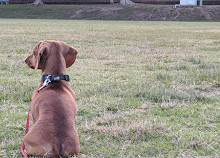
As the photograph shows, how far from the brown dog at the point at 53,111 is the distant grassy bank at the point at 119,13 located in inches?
1407

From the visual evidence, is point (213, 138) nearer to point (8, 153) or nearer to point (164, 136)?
point (164, 136)

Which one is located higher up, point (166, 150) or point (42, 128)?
point (42, 128)

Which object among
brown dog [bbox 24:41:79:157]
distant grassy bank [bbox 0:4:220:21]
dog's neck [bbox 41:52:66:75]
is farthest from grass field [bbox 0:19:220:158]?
distant grassy bank [bbox 0:4:220:21]

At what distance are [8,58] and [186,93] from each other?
471 centimetres

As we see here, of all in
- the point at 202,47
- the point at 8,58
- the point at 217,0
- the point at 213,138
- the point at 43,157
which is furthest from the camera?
the point at 217,0

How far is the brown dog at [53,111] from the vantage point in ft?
9.14

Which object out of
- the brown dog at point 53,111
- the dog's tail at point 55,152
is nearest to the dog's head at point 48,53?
the brown dog at point 53,111

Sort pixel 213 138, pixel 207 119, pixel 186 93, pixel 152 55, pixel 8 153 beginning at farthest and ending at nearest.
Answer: pixel 152 55, pixel 186 93, pixel 207 119, pixel 213 138, pixel 8 153

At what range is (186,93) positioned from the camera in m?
5.19

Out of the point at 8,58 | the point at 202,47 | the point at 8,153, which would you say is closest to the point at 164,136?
the point at 8,153

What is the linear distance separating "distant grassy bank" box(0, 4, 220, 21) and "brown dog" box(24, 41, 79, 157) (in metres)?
35.7

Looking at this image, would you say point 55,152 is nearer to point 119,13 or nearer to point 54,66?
point 54,66

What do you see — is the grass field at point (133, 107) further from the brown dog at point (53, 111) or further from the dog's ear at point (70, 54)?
the dog's ear at point (70, 54)

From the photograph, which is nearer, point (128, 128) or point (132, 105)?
point (128, 128)
